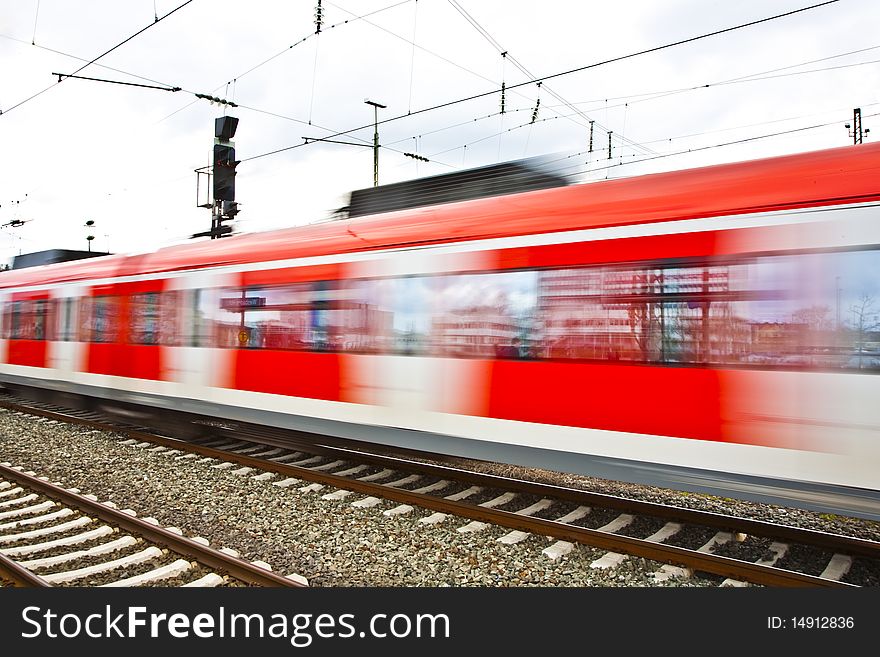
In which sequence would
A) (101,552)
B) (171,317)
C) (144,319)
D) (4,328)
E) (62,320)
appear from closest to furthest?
1. (101,552)
2. (171,317)
3. (144,319)
4. (62,320)
5. (4,328)

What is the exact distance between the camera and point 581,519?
5672 millimetres

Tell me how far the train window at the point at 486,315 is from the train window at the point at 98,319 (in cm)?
662

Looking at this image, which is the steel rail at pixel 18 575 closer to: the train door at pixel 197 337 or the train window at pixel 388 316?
the train window at pixel 388 316

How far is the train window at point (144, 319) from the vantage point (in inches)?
368

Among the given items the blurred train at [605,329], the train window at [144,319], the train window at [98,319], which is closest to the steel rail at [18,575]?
the blurred train at [605,329]

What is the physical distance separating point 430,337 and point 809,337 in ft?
10.3

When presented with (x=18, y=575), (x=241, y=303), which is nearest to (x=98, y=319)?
(x=241, y=303)

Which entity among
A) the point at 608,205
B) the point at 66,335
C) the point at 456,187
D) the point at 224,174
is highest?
the point at 224,174

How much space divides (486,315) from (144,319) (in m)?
6.20

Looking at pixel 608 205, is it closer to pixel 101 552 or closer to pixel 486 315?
pixel 486 315

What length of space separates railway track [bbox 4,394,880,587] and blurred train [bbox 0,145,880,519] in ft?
1.66

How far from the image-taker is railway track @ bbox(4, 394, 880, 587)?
4.51m

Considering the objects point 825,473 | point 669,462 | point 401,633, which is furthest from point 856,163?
point 401,633

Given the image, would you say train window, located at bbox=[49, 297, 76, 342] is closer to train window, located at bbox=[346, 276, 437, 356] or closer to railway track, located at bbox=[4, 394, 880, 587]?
railway track, located at bbox=[4, 394, 880, 587]
